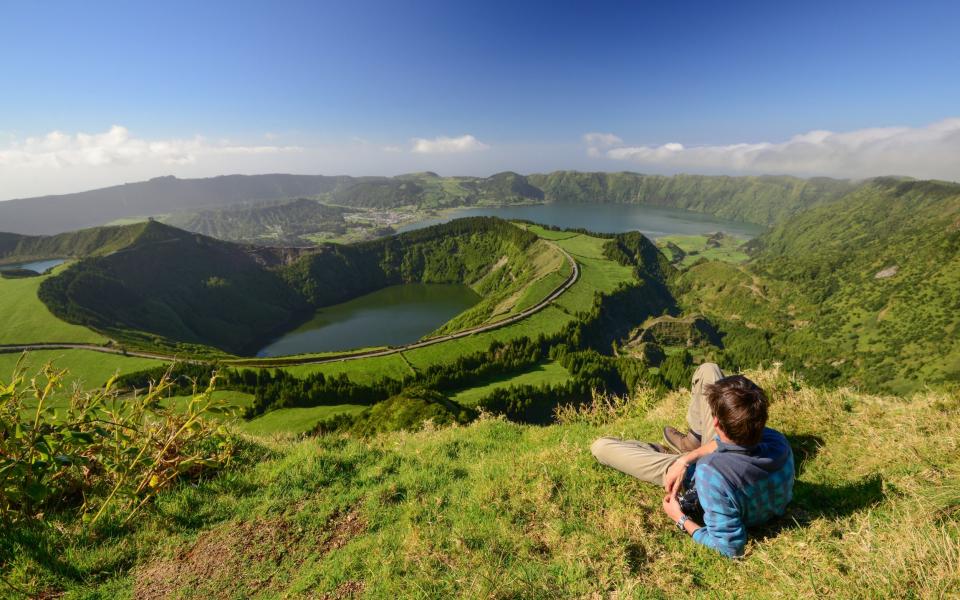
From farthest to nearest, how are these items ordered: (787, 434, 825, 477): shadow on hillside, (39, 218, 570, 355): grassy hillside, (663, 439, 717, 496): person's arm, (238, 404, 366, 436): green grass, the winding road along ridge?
(39, 218, 570, 355): grassy hillside < the winding road along ridge < (238, 404, 366, 436): green grass < (787, 434, 825, 477): shadow on hillside < (663, 439, 717, 496): person's arm

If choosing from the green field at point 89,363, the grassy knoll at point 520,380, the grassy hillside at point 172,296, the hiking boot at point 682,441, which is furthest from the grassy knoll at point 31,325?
the hiking boot at point 682,441

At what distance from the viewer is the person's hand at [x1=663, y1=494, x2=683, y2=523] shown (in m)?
5.05

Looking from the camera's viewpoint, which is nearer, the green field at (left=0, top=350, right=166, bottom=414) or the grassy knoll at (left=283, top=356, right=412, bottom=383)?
the green field at (left=0, top=350, right=166, bottom=414)

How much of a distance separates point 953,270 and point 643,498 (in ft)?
692

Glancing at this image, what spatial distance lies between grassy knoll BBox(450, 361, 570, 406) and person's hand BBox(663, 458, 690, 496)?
73238mm

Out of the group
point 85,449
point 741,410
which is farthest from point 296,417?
point 741,410

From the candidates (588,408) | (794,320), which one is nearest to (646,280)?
(794,320)

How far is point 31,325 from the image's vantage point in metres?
109

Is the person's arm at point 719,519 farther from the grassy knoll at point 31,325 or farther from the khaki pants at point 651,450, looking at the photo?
the grassy knoll at point 31,325

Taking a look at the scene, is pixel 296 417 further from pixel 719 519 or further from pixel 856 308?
pixel 856 308

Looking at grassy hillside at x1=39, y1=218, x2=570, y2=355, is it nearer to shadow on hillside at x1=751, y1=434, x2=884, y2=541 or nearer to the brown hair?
shadow on hillside at x1=751, y1=434, x2=884, y2=541

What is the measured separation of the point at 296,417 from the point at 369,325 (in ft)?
300

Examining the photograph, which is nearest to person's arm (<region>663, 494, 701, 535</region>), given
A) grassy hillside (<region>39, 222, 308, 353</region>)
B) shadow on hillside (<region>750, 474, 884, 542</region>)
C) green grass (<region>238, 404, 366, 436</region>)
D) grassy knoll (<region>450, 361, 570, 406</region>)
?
shadow on hillside (<region>750, 474, 884, 542</region>)

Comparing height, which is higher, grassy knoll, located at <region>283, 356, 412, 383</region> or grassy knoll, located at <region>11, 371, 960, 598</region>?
grassy knoll, located at <region>11, 371, 960, 598</region>
